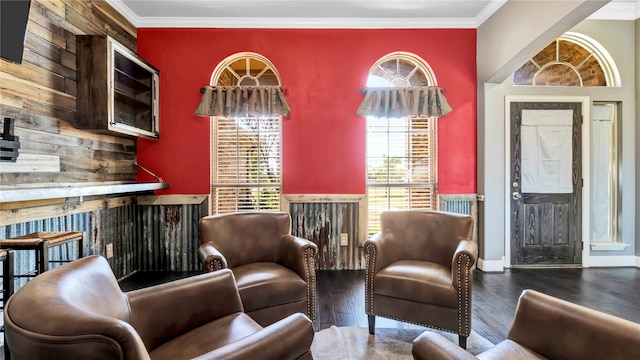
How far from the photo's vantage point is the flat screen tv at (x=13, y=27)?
1816mm

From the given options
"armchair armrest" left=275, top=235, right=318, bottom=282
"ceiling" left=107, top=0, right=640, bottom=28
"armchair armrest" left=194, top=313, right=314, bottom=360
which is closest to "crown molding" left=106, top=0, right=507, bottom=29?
"ceiling" left=107, top=0, right=640, bottom=28

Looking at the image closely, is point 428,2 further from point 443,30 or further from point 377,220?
point 377,220

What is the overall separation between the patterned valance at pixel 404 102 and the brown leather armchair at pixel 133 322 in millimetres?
2624

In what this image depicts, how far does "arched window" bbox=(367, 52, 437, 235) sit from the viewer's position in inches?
151

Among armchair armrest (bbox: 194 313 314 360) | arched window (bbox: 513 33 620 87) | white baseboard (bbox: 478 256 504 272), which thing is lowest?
white baseboard (bbox: 478 256 504 272)

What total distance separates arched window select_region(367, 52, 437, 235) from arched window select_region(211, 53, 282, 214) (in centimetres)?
117

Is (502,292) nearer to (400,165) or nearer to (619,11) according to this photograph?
(400,165)

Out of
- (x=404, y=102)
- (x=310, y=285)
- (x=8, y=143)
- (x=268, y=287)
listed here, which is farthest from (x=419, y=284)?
(x=8, y=143)

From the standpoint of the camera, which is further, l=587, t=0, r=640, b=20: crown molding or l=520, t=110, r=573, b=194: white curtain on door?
l=520, t=110, r=573, b=194: white curtain on door

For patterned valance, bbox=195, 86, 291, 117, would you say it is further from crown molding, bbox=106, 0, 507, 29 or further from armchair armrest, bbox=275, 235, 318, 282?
armchair armrest, bbox=275, 235, 318, 282

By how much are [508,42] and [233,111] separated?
2952 millimetres

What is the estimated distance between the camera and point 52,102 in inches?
98.0

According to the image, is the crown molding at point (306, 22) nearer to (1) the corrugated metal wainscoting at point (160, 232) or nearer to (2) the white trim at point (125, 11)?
(2) the white trim at point (125, 11)

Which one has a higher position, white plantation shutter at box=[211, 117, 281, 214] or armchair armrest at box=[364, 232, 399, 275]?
white plantation shutter at box=[211, 117, 281, 214]
